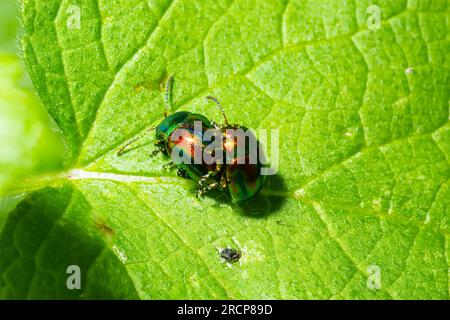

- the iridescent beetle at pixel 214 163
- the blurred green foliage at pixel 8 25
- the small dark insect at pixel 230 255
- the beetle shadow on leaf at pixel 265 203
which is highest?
the blurred green foliage at pixel 8 25

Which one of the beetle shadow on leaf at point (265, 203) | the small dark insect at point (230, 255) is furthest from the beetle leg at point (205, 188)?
the small dark insect at point (230, 255)

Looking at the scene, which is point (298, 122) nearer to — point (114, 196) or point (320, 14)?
point (320, 14)

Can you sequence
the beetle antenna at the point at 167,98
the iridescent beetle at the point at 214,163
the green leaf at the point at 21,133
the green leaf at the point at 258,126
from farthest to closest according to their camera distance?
the beetle antenna at the point at 167,98, the iridescent beetle at the point at 214,163, the green leaf at the point at 258,126, the green leaf at the point at 21,133

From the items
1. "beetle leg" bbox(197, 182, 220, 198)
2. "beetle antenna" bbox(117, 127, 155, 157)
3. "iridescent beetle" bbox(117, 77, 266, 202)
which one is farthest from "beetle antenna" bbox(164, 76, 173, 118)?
"beetle leg" bbox(197, 182, 220, 198)

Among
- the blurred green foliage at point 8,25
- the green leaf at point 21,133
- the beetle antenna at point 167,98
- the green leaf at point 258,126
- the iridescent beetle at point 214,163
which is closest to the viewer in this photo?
the green leaf at point 21,133

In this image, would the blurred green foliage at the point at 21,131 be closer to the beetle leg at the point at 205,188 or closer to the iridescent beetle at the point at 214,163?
the iridescent beetle at the point at 214,163

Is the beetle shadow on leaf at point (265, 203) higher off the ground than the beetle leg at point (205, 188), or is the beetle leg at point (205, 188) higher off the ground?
the beetle leg at point (205, 188)
